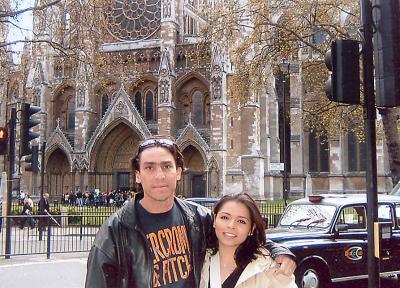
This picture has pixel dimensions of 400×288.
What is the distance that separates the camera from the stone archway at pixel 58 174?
38625mm

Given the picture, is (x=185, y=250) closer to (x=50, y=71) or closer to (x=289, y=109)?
(x=289, y=109)

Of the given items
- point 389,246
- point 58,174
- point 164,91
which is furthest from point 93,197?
point 389,246

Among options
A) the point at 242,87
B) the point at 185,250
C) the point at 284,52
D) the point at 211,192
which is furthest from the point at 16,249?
the point at 211,192

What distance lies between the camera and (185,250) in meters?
2.67

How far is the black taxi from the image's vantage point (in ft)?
26.6

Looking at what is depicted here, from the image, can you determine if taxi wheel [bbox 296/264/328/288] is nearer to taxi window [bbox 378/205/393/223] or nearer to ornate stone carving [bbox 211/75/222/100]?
taxi window [bbox 378/205/393/223]

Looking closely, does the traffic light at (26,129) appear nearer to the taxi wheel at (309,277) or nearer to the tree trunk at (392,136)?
the taxi wheel at (309,277)

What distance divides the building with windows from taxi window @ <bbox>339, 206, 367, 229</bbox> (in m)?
24.4

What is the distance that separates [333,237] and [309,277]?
0.81m

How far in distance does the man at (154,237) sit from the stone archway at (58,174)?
36606mm

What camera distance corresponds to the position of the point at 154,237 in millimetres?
2551

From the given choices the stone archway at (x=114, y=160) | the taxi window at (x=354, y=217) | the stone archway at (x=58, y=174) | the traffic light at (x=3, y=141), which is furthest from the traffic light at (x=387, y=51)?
the stone archway at (x=58, y=174)

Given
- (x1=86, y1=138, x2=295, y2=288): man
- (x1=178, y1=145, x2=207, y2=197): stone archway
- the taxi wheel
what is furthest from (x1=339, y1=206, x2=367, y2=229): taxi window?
(x1=178, y1=145, x2=207, y2=197): stone archway

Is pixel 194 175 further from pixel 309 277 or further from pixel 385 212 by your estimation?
pixel 309 277
